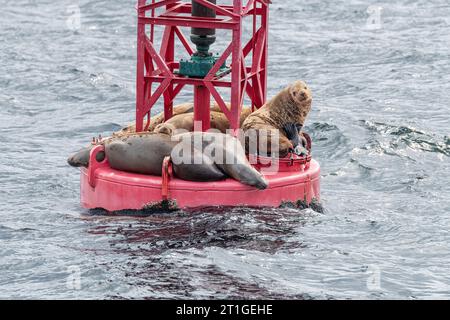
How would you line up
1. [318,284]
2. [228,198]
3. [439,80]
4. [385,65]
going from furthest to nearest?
[385,65], [439,80], [228,198], [318,284]

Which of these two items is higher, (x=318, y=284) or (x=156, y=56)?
(x=156, y=56)

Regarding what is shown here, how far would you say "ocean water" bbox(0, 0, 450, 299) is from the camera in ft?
45.4

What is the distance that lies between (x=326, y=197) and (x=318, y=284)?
168 inches

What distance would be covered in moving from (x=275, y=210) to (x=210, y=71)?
2198 mm

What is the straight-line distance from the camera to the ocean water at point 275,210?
1384cm

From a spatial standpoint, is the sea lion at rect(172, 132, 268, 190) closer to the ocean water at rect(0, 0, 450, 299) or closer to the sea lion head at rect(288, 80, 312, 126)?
the ocean water at rect(0, 0, 450, 299)

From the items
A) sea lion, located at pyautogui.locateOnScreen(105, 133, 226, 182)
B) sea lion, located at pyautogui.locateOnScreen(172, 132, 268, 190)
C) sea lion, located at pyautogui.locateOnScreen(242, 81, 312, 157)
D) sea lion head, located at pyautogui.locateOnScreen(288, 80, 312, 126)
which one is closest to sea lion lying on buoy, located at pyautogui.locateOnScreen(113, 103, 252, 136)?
sea lion, located at pyautogui.locateOnScreen(242, 81, 312, 157)

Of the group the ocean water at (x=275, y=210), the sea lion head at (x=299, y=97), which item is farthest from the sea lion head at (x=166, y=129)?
the sea lion head at (x=299, y=97)

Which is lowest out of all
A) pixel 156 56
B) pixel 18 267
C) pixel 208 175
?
pixel 18 267

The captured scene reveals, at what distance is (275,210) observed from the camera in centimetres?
1555

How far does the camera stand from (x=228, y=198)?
15.3 meters

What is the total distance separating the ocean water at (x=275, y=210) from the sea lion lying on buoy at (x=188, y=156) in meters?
0.53
